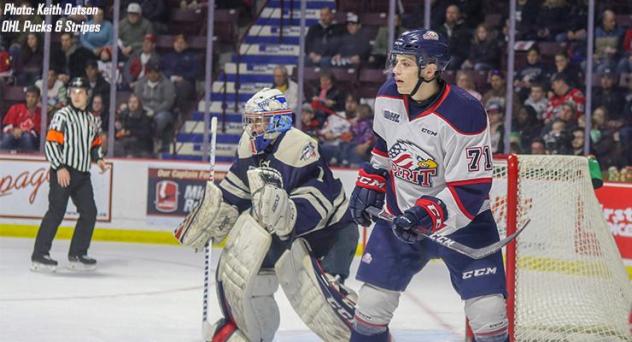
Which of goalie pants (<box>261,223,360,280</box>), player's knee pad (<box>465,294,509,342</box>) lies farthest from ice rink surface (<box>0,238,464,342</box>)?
player's knee pad (<box>465,294,509,342</box>)

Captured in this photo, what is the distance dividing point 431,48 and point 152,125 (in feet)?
17.7

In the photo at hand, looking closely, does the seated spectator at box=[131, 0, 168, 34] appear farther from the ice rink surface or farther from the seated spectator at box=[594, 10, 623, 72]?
the seated spectator at box=[594, 10, 623, 72]

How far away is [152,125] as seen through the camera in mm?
8516

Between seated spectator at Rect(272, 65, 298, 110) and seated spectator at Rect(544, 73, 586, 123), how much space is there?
5.89 feet

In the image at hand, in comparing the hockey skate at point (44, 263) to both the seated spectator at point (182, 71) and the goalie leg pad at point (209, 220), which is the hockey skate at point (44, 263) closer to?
the seated spectator at point (182, 71)

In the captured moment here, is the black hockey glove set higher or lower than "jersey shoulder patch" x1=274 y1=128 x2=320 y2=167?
lower

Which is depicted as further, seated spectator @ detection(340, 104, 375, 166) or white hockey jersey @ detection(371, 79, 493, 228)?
seated spectator @ detection(340, 104, 375, 166)

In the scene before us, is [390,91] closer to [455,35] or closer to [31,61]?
[455,35]

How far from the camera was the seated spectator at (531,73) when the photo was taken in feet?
26.8

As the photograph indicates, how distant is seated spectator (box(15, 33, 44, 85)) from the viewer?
852 cm

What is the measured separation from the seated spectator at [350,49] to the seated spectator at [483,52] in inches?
30.4

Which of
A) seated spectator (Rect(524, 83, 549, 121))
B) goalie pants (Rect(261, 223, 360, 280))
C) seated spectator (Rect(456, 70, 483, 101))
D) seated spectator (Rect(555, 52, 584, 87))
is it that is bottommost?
goalie pants (Rect(261, 223, 360, 280))

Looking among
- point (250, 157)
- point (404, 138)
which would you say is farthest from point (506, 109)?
point (404, 138)

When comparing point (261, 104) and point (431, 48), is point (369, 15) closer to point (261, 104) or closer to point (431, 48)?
point (261, 104)
